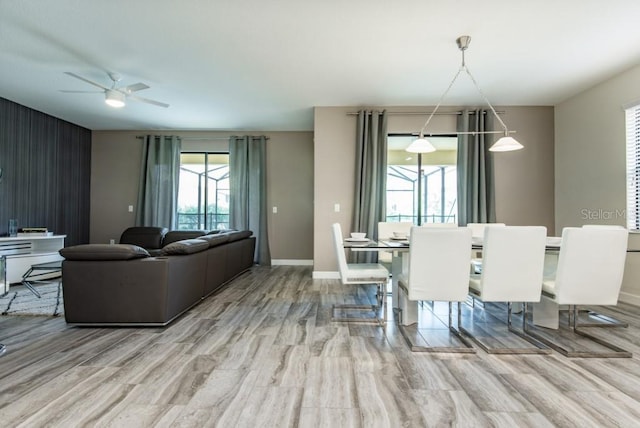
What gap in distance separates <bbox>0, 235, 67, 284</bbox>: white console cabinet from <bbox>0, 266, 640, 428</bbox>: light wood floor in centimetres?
201

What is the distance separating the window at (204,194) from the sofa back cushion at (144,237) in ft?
3.33

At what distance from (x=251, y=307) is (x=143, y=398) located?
1.77 m

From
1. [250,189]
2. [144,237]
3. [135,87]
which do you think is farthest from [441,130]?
[144,237]

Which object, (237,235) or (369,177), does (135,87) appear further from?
(369,177)

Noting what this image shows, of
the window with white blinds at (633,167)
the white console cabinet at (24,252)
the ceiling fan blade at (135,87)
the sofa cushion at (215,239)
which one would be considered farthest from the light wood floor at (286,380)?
the ceiling fan blade at (135,87)

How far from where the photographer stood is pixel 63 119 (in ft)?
19.0

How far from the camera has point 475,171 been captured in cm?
493

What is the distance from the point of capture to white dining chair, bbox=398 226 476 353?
7.62ft

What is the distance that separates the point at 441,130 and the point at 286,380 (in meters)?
4.46

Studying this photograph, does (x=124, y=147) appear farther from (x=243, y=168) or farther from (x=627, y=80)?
(x=627, y=80)

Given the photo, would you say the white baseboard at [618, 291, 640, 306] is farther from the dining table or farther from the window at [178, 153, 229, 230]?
the window at [178, 153, 229, 230]

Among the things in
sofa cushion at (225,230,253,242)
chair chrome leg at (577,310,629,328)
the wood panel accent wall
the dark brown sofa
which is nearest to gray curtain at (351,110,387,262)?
sofa cushion at (225,230,253,242)

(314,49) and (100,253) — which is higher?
(314,49)

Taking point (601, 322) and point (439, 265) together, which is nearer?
point (439, 265)
